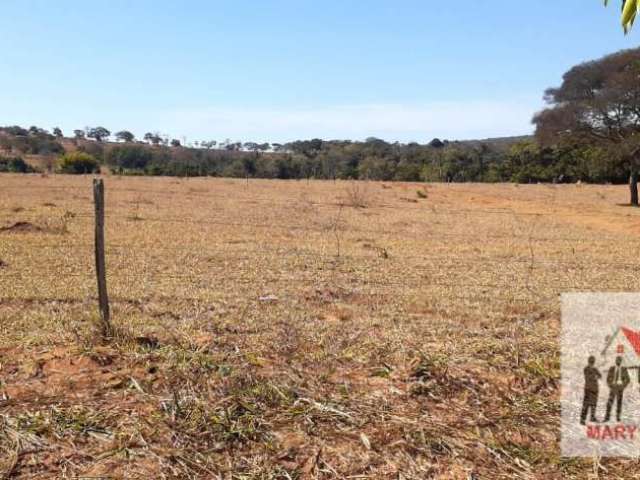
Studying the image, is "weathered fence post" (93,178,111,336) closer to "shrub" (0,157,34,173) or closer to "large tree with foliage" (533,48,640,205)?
"large tree with foliage" (533,48,640,205)

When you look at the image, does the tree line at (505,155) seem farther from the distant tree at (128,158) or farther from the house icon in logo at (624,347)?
the house icon in logo at (624,347)

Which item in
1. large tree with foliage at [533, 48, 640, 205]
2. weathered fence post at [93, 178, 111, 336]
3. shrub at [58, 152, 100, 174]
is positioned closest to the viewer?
weathered fence post at [93, 178, 111, 336]

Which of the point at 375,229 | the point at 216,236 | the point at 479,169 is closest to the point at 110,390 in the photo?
the point at 216,236

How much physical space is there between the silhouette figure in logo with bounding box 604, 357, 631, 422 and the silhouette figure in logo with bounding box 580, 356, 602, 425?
7 cm

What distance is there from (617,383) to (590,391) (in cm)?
21

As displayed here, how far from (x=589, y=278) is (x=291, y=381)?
6.68 m

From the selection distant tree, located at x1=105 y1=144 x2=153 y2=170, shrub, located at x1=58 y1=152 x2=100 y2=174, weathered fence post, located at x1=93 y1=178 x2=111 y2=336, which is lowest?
weathered fence post, located at x1=93 y1=178 x2=111 y2=336

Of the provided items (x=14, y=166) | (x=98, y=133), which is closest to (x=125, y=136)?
(x=98, y=133)

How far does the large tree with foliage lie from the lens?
22078 mm

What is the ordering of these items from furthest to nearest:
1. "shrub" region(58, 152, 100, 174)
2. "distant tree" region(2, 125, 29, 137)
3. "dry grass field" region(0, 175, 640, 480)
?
"distant tree" region(2, 125, 29, 137) < "shrub" region(58, 152, 100, 174) < "dry grass field" region(0, 175, 640, 480)

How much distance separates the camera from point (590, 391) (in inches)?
136

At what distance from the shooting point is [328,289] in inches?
295

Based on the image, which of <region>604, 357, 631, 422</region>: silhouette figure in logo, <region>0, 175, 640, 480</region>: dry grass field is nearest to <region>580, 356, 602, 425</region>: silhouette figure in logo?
<region>604, 357, 631, 422</region>: silhouette figure in logo

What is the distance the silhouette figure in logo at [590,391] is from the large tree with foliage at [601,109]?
2033 centimetres
